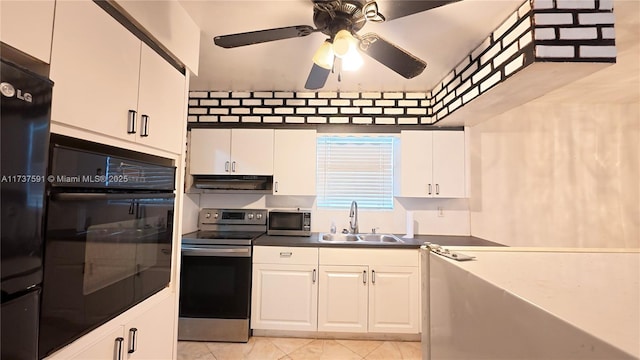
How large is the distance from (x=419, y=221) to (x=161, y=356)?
2.54m

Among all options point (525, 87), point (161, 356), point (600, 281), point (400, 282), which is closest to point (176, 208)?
point (161, 356)

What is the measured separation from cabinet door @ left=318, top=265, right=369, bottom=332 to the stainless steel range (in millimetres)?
692

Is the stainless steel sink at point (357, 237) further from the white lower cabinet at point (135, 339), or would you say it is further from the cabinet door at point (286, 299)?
the white lower cabinet at point (135, 339)

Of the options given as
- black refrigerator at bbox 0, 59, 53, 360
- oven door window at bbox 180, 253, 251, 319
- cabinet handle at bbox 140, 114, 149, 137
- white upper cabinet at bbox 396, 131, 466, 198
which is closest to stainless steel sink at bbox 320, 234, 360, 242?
white upper cabinet at bbox 396, 131, 466, 198

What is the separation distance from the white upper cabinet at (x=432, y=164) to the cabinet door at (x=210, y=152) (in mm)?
1861

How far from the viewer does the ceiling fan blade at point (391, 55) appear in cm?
136

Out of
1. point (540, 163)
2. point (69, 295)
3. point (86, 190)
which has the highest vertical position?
point (540, 163)

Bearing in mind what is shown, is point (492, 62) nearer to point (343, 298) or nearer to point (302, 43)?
point (302, 43)

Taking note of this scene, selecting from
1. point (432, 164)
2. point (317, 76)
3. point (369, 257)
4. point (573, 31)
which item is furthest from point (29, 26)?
point (432, 164)

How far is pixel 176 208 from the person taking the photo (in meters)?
1.56

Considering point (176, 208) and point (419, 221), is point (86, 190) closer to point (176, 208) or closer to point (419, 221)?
point (176, 208)

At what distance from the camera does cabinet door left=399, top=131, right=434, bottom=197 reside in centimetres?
271

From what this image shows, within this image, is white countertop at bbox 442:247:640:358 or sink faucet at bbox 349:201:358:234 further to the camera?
sink faucet at bbox 349:201:358:234

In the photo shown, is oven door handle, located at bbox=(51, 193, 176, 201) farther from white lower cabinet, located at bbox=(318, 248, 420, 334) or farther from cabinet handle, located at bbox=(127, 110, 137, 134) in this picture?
white lower cabinet, located at bbox=(318, 248, 420, 334)
